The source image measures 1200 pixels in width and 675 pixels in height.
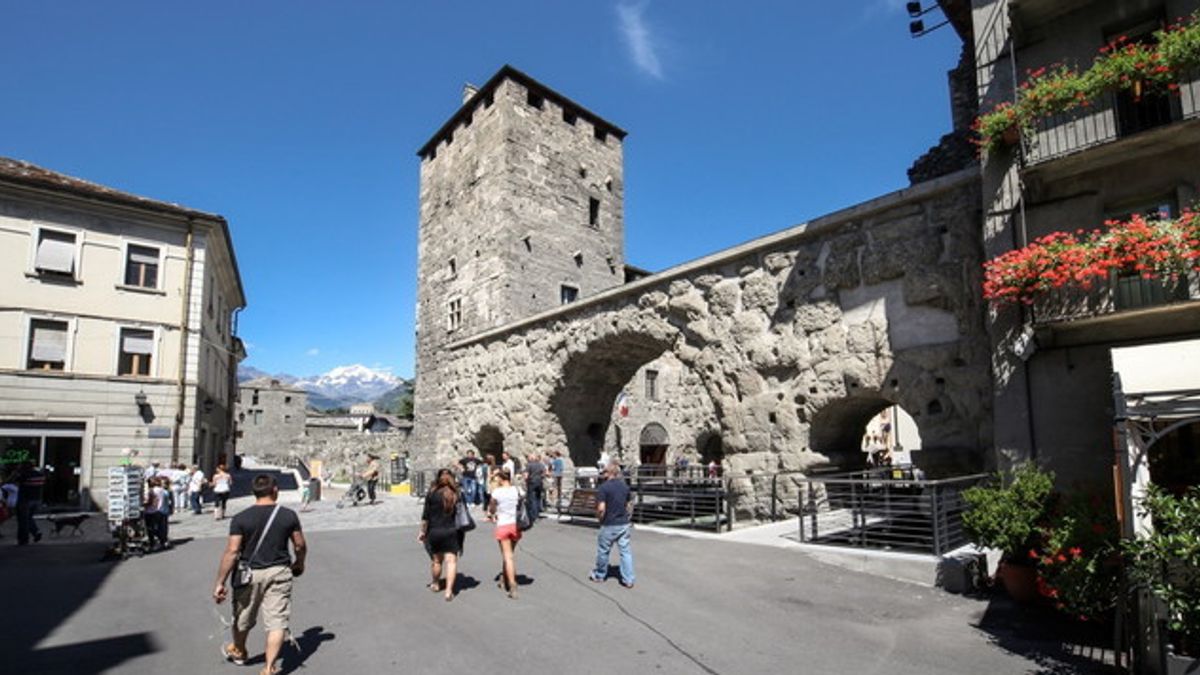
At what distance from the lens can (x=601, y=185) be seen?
27312mm

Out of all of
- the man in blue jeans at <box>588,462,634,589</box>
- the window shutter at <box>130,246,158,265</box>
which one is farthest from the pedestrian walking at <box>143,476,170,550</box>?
the window shutter at <box>130,246,158,265</box>

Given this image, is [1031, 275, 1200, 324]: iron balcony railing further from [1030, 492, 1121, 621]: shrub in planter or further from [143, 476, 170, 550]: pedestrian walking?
[143, 476, 170, 550]: pedestrian walking

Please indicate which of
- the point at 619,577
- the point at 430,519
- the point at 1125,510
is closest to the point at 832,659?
Answer: the point at 1125,510

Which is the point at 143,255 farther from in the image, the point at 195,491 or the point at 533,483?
the point at 533,483

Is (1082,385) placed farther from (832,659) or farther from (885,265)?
(832,659)

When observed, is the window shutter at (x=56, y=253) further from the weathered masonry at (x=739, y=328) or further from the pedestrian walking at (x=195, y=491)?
the weathered masonry at (x=739, y=328)

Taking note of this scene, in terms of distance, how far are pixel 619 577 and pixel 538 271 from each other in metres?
17.3

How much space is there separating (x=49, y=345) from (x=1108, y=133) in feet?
70.3

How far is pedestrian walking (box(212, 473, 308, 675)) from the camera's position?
474 centimetres

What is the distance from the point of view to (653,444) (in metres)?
29.6

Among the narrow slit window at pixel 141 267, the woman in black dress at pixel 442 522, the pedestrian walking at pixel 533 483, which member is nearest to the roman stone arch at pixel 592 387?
the pedestrian walking at pixel 533 483

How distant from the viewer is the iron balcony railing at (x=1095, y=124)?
7.67 meters

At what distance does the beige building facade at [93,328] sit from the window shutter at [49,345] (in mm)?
25

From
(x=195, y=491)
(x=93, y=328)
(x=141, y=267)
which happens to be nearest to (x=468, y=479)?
(x=195, y=491)
